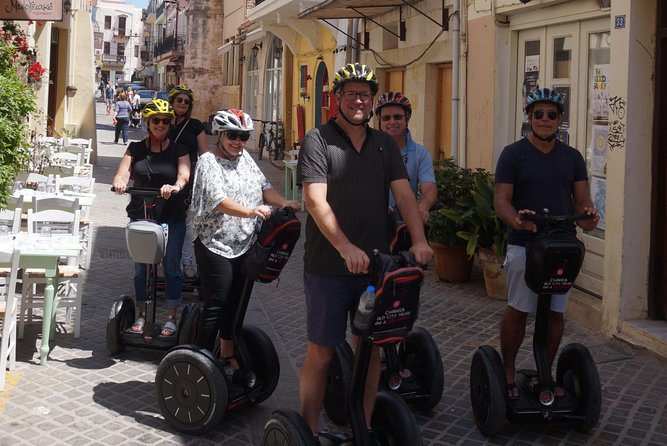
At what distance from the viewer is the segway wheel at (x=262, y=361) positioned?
528 cm

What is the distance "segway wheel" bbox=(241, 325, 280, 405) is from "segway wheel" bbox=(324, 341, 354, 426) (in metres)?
0.36

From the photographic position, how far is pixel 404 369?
17.5 feet

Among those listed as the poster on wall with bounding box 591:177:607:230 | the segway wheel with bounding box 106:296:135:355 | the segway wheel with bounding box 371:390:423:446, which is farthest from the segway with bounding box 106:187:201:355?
the poster on wall with bounding box 591:177:607:230

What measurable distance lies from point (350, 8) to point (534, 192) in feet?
32.5

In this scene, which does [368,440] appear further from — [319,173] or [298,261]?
[298,261]

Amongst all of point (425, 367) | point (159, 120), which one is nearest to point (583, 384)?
point (425, 367)

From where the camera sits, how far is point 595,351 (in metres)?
6.81

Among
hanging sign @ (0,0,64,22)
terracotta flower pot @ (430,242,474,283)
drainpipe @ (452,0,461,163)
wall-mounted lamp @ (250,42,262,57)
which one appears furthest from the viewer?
wall-mounted lamp @ (250,42,262,57)

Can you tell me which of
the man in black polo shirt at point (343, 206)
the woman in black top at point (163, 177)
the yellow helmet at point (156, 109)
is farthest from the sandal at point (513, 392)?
the yellow helmet at point (156, 109)

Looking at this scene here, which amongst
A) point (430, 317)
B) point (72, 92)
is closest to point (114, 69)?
point (72, 92)

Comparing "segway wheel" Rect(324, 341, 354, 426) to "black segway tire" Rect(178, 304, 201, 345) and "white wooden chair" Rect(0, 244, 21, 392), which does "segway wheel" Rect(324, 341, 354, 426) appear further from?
"white wooden chair" Rect(0, 244, 21, 392)

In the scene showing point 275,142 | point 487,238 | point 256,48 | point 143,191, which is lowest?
point 487,238

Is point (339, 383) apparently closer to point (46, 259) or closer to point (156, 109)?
point (46, 259)

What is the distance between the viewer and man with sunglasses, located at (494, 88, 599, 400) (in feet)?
16.5
